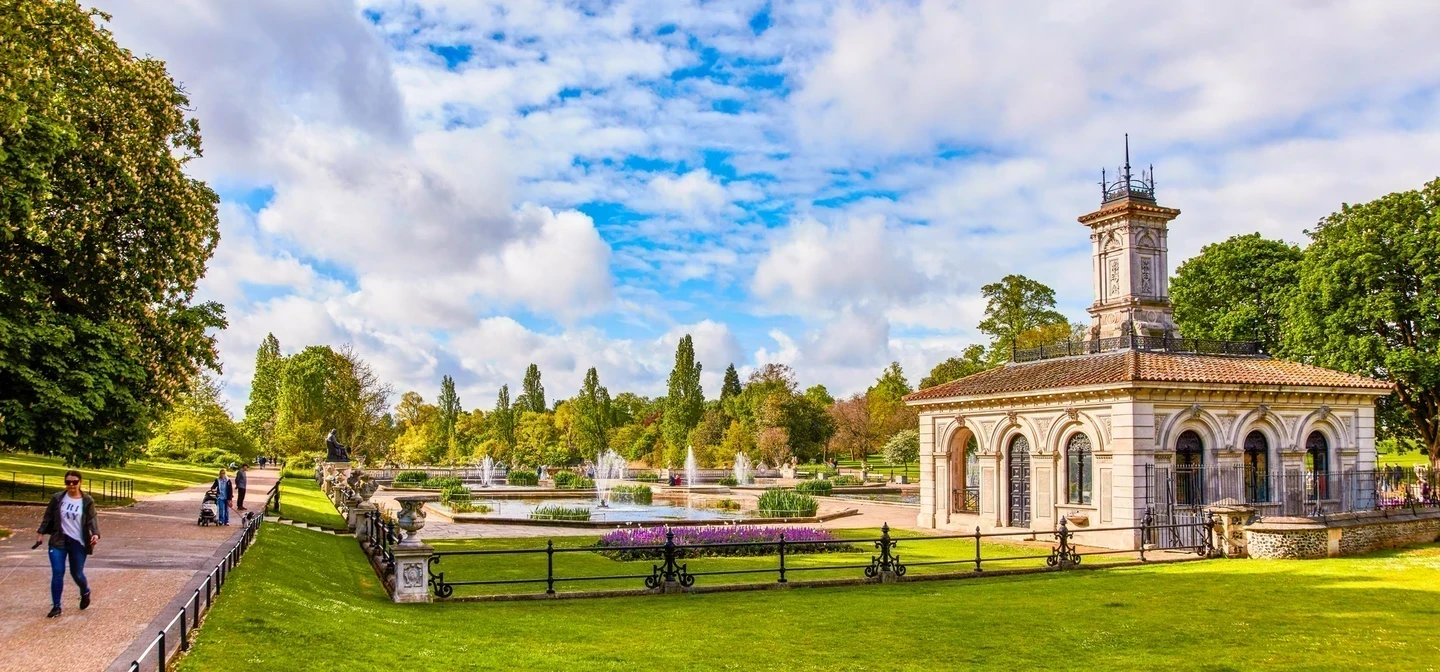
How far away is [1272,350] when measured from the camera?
4303 centimetres

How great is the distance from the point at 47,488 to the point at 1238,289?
4589cm

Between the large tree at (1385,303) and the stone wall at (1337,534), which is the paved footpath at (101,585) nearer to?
the stone wall at (1337,534)

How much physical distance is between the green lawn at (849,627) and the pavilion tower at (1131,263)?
13.7 m

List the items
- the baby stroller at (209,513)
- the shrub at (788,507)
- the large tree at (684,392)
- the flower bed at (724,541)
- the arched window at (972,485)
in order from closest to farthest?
the flower bed at (724,541) < the baby stroller at (209,513) < the arched window at (972,485) < the shrub at (788,507) < the large tree at (684,392)

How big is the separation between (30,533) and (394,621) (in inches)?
463

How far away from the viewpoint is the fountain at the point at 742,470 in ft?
202

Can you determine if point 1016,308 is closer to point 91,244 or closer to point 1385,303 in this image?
point 1385,303

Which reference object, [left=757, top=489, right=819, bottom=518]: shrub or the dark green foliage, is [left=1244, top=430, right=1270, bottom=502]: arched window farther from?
the dark green foliage

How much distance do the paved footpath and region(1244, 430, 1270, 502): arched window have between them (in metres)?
25.5

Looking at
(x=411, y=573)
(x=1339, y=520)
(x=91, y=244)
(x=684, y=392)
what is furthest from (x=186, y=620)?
(x=684, y=392)

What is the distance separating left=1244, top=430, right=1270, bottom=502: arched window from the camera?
27.5m

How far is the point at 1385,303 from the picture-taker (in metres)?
36.0

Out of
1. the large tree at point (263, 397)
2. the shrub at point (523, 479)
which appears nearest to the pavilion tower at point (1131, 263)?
the shrub at point (523, 479)

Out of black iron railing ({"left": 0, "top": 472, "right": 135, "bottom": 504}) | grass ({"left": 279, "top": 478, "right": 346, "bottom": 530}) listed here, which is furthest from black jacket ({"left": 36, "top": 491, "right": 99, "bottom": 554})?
grass ({"left": 279, "top": 478, "right": 346, "bottom": 530})
